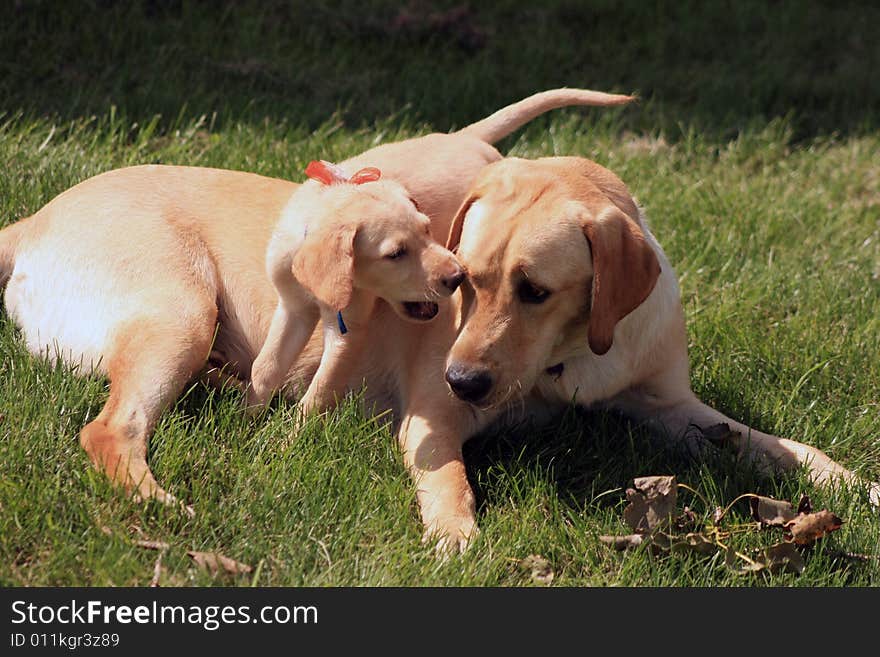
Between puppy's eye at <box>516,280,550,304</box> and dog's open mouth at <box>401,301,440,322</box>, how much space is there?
1.08ft

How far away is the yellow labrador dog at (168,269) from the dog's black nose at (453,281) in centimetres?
44

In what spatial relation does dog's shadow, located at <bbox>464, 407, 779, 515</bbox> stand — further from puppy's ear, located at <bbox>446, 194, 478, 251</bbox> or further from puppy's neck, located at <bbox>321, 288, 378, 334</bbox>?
puppy's ear, located at <bbox>446, 194, 478, 251</bbox>

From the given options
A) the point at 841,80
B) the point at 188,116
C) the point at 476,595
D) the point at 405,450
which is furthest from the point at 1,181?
the point at 841,80

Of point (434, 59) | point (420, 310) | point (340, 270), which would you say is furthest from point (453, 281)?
point (434, 59)

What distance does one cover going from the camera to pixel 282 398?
157 inches

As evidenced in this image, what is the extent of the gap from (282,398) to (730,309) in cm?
203

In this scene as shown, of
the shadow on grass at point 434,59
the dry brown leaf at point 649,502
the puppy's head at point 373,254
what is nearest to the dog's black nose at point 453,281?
the puppy's head at point 373,254

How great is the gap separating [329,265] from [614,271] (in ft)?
2.82

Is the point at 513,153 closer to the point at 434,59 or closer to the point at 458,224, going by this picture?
the point at 434,59

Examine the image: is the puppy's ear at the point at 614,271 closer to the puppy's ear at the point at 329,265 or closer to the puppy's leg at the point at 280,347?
the puppy's ear at the point at 329,265

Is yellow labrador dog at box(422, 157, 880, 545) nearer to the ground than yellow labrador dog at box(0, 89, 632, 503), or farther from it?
farther from it

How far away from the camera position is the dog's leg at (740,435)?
3814 mm

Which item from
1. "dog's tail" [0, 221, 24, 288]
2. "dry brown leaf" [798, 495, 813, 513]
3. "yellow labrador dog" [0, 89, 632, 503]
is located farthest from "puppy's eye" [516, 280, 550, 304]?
"dog's tail" [0, 221, 24, 288]

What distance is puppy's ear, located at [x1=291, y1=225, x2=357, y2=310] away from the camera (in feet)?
11.3
